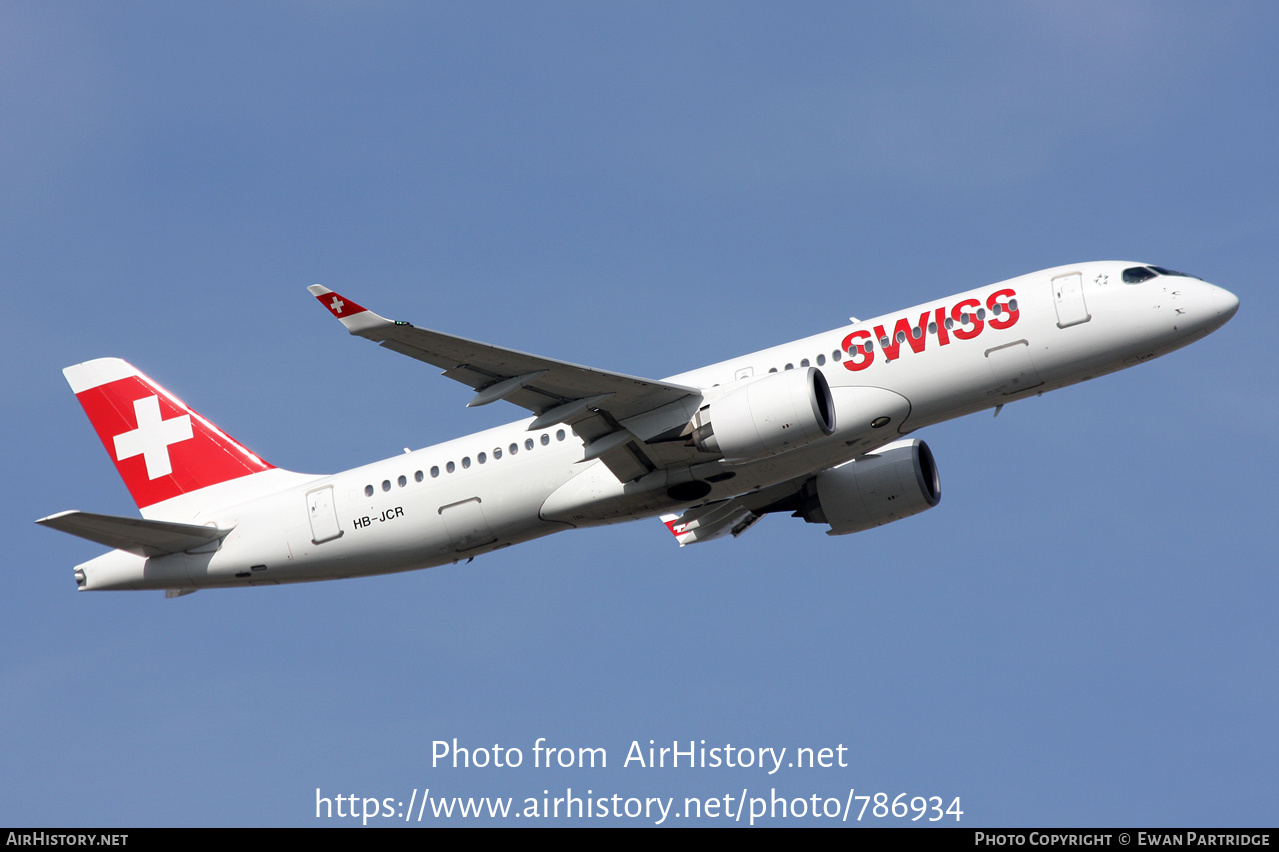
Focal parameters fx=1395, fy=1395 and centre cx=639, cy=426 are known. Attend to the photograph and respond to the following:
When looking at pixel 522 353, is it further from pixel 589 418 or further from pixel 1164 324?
pixel 1164 324

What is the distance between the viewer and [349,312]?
26.3 meters

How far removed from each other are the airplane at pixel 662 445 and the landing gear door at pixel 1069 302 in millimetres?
31

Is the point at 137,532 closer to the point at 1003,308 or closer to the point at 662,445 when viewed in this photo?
the point at 662,445

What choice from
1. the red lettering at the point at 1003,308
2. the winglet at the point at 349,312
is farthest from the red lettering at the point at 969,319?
the winglet at the point at 349,312

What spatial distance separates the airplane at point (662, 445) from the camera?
98.1 ft

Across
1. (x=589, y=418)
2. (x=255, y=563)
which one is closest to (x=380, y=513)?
(x=255, y=563)

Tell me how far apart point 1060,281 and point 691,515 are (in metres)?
11.5

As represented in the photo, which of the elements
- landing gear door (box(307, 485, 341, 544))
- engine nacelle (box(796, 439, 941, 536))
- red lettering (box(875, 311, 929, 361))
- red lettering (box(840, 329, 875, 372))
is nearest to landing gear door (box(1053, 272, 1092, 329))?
red lettering (box(875, 311, 929, 361))

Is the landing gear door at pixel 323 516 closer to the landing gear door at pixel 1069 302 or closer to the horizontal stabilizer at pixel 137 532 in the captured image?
the horizontal stabilizer at pixel 137 532

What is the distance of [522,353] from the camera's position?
28.6 m

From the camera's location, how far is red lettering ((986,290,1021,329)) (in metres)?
30.6
